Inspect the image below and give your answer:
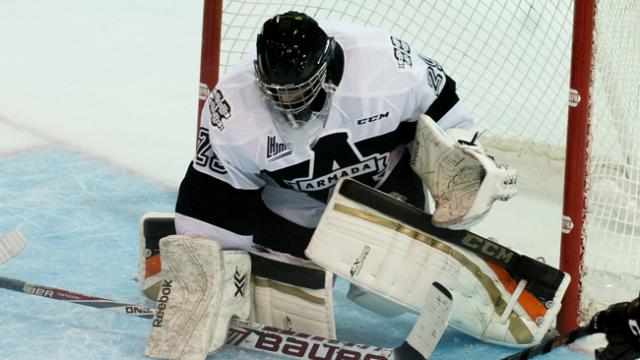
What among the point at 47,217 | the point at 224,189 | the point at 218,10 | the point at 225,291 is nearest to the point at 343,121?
the point at 224,189

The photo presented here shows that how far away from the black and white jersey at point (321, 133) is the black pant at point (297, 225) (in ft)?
0.25

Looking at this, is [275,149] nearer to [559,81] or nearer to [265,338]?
[265,338]

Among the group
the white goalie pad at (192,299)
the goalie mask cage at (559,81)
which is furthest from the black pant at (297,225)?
the goalie mask cage at (559,81)

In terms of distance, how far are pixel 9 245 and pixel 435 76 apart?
3.52 ft

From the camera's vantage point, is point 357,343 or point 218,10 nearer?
point 357,343

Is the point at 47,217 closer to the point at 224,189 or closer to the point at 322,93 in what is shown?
the point at 224,189

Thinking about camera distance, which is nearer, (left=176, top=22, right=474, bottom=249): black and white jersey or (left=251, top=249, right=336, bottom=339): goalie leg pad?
(left=176, top=22, right=474, bottom=249): black and white jersey

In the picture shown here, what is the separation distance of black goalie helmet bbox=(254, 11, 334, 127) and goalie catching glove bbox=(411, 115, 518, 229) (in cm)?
29

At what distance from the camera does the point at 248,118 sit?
2.50 meters

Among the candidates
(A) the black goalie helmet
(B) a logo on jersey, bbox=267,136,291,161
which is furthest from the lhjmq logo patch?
(A) the black goalie helmet

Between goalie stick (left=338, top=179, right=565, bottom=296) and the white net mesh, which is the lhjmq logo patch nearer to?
goalie stick (left=338, top=179, right=565, bottom=296)

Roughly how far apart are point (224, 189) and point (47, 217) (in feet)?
3.20

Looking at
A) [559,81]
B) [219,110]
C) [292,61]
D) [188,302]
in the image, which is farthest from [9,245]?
[559,81]

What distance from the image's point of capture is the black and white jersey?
2506 mm
